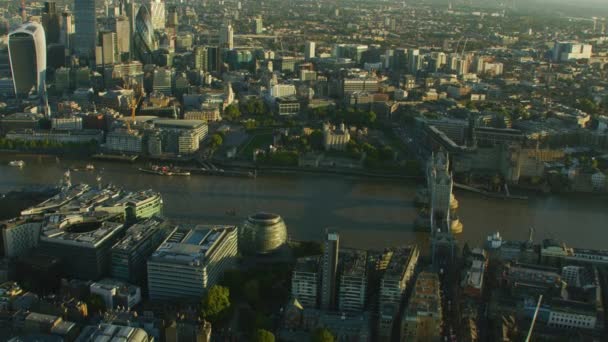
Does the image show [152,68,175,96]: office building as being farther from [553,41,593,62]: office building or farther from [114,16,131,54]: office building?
[553,41,593,62]: office building

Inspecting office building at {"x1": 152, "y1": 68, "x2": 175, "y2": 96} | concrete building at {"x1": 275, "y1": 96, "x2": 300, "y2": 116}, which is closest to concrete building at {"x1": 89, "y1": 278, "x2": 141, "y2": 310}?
concrete building at {"x1": 275, "y1": 96, "x2": 300, "y2": 116}

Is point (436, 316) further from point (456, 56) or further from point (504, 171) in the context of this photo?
point (456, 56)

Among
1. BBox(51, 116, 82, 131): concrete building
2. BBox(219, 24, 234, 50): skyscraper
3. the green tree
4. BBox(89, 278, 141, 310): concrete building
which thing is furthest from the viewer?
BBox(219, 24, 234, 50): skyscraper

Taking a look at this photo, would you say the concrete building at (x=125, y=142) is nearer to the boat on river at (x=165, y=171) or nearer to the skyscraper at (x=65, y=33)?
the boat on river at (x=165, y=171)

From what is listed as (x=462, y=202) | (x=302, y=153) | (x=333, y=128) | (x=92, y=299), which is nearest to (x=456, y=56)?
(x=333, y=128)

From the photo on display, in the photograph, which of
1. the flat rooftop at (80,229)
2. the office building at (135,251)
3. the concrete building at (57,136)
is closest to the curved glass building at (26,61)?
the concrete building at (57,136)
